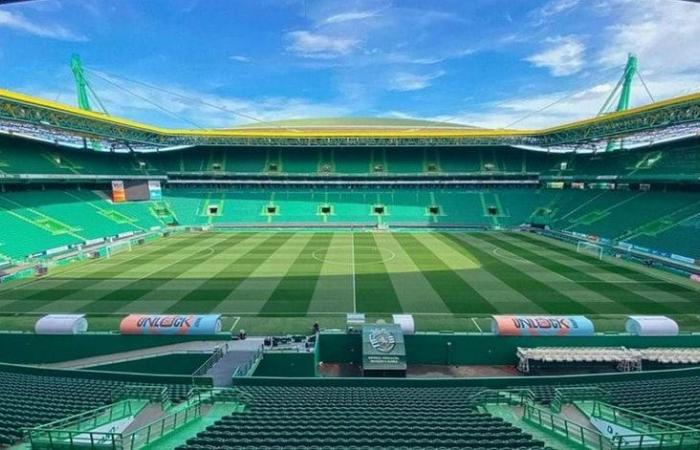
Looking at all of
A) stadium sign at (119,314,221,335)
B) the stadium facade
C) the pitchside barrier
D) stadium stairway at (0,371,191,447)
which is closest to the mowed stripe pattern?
the stadium facade

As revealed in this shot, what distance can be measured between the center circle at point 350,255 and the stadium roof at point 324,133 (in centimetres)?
2118

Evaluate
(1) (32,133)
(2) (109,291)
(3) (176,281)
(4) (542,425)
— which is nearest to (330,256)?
(3) (176,281)

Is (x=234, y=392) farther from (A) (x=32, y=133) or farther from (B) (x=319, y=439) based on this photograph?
(A) (x=32, y=133)

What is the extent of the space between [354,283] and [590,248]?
2825 cm

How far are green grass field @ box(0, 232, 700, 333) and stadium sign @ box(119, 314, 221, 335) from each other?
334 cm

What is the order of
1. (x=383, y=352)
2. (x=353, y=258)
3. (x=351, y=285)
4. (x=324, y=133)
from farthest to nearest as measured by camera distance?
(x=324, y=133)
(x=353, y=258)
(x=351, y=285)
(x=383, y=352)

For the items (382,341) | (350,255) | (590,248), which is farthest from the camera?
(590,248)

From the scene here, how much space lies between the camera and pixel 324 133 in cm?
5434

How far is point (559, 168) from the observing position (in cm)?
5978

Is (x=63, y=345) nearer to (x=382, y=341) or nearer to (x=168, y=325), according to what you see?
(x=168, y=325)

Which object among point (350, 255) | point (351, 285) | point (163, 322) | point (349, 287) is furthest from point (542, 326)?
point (350, 255)

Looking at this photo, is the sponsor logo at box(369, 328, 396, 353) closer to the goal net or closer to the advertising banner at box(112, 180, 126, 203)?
the goal net

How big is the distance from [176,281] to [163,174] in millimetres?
39923

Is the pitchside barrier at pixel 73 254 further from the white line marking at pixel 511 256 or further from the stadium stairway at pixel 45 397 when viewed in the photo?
the white line marking at pixel 511 256
